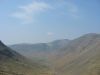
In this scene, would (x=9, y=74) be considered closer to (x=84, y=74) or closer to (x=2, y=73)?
(x=2, y=73)

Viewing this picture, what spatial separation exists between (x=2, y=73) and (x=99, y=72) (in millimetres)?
72250

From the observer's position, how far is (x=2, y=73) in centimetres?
19362

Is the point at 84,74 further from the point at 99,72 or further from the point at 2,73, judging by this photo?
the point at 2,73

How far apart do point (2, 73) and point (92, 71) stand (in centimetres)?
6839

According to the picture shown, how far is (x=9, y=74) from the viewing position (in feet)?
647

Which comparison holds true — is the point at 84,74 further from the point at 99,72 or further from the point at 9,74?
the point at 9,74

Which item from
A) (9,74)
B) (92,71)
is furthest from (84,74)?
(9,74)

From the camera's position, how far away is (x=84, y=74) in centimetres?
19925

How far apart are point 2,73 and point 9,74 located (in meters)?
6.01

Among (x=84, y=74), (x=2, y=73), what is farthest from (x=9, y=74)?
(x=84, y=74)

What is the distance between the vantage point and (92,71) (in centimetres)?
19662

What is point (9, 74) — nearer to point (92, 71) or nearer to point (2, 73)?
point (2, 73)

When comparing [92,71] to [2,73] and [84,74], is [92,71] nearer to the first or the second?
[84,74]

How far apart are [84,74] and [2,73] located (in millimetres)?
62822
